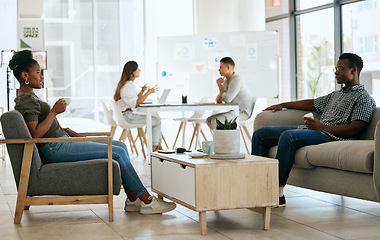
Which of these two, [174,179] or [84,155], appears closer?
[174,179]

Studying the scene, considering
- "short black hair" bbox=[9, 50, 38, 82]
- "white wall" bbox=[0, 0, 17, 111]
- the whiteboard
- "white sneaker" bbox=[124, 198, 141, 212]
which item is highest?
"white wall" bbox=[0, 0, 17, 111]

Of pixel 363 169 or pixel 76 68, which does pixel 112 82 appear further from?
pixel 363 169

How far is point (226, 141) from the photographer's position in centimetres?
319

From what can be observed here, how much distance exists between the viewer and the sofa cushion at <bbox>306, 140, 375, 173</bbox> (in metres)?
3.22

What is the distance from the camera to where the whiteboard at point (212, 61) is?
9062mm

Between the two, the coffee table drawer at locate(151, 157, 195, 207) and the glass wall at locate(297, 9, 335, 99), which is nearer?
the coffee table drawer at locate(151, 157, 195, 207)

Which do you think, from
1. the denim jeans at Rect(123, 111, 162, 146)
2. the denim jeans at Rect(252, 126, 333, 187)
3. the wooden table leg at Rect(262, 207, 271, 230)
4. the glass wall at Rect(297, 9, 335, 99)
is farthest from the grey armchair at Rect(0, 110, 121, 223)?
the glass wall at Rect(297, 9, 335, 99)

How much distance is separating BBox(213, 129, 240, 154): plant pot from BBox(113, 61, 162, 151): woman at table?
388 centimetres

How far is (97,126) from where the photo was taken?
10.9 meters

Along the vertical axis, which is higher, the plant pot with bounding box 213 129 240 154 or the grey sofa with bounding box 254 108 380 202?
the plant pot with bounding box 213 129 240 154

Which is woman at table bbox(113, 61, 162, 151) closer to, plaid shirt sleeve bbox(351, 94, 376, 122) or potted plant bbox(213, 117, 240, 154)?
plaid shirt sleeve bbox(351, 94, 376, 122)

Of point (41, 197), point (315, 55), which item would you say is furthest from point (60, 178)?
point (315, 55)

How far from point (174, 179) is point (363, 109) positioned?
141 centimetres

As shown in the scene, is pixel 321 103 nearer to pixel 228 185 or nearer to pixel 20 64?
pixel 228 185
